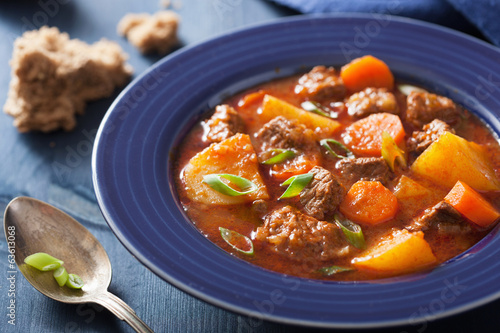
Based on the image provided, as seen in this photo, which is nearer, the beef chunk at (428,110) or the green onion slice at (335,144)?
the green onion slice at (335,144)

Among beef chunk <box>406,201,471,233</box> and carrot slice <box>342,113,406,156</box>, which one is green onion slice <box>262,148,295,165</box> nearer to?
carrot slice <box>342,113,406,156</box>

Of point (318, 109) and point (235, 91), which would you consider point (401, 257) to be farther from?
point (235, 91)

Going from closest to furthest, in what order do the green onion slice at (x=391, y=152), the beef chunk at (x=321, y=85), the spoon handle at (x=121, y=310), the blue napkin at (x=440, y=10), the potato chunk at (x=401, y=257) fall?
1. the spoon handle at (x=121, y=310)
2. the potato chunk at (x=401, y=257)
3. the green onion slice at (x=391, y=152)
4. the beef chunk at (x=321, y=85)
5. the blue napkin at (x=440, y=10)

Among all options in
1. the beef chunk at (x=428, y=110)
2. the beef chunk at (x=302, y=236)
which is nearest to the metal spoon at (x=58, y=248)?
the beef chunk at (x=302, y=236)

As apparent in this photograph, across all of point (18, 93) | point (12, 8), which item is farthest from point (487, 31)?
point (12, 8)

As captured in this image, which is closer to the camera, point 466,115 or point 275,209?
point 275,209

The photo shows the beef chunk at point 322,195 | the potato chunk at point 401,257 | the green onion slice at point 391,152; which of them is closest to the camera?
the potato chunk at point 401,257

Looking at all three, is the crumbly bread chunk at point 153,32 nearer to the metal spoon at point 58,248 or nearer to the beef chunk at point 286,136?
the beef chunk at point 286,136

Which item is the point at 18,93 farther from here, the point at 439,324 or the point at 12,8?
the point at 439,324

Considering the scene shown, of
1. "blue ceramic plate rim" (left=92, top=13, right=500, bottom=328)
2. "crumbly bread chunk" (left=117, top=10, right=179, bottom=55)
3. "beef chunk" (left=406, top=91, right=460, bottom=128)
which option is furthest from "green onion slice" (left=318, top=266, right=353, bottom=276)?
"crumbly bread chunk" (left=117, top=10, right=179, bottom=55)
